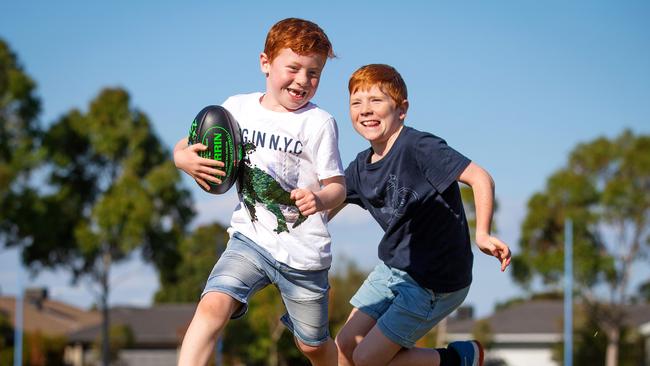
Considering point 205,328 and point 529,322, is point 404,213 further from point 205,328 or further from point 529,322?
point 529,322

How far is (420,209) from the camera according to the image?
5945mm

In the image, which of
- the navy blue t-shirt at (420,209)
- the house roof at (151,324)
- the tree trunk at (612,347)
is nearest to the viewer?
the navy blue t-shirt at (420,209)

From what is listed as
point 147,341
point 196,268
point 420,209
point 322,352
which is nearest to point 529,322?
point 196,268

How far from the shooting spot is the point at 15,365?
3844cm

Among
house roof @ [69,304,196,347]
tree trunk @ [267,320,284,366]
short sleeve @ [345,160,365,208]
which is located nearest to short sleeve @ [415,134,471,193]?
short sleeve @ [345,160,365,208]

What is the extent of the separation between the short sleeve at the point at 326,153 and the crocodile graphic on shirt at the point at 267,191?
228 millimetres

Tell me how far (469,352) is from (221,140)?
7.93 feet

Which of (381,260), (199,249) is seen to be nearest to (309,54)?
(381,260)

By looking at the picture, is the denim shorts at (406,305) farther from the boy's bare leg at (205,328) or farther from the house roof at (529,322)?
the house roof at (529,322)

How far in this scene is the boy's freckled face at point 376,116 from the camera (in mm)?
6055

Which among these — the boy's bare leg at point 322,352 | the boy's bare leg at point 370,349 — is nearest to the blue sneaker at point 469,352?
the boy's bare leg at point 370,349

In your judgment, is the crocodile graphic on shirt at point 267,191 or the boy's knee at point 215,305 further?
the crocodile graphic on shirt at point 267,191

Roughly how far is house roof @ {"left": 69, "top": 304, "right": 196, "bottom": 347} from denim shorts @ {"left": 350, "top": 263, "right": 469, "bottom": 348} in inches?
1834

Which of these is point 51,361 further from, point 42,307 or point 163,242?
point 42,307
